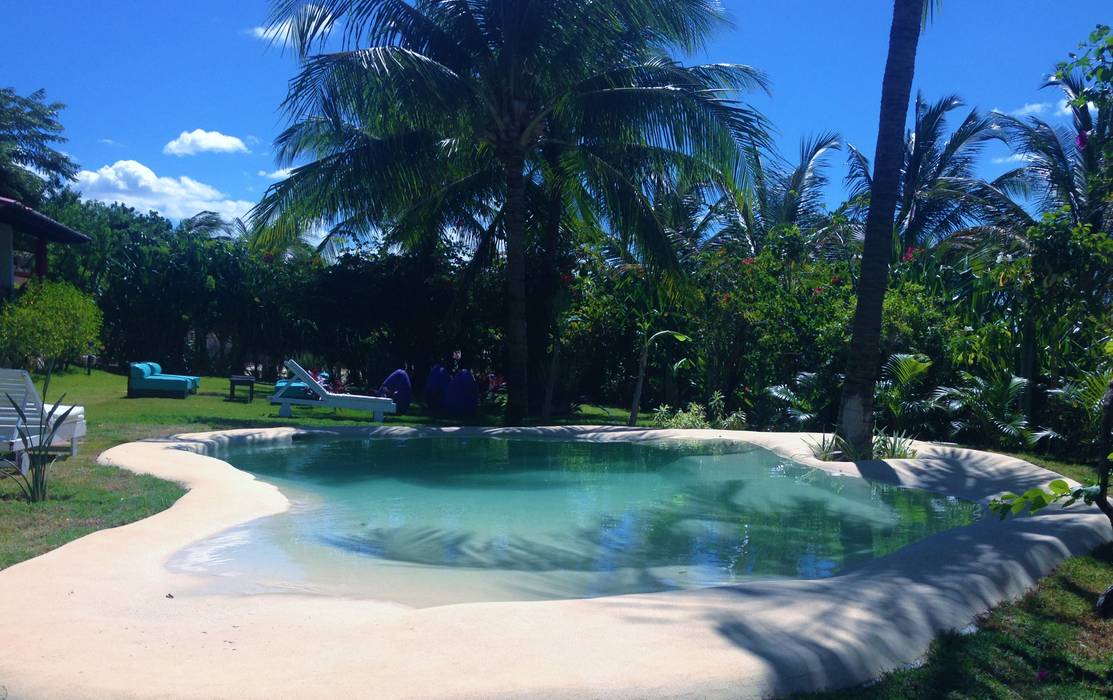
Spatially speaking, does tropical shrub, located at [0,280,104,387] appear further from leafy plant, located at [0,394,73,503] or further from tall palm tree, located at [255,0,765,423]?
leafy plant, located at [0,394,73,503]

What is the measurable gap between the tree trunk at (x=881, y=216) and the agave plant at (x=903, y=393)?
2.46m

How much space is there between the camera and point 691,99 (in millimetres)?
14008

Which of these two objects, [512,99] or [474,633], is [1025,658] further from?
[512,99]

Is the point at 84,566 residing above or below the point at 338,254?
below

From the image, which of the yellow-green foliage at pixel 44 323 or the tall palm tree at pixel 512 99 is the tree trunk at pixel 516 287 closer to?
the tall palm tree at pixel 512 99

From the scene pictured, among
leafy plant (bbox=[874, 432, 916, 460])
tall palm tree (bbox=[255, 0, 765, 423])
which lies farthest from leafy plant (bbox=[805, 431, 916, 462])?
tall palm tree (bbox=[255, 0, 765, 423])

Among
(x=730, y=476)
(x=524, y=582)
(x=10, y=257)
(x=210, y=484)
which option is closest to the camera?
(x=524, y=582)

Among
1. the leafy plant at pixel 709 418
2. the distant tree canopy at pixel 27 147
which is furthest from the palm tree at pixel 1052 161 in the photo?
the distant tree canopy at pixel 27 147

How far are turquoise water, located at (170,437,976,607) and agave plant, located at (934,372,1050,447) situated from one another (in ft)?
9.72

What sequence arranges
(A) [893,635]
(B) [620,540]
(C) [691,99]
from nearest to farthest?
(A) [893,635] < (B) [620,540] < (C) [691,99]

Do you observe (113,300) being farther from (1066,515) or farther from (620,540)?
(1066,515)

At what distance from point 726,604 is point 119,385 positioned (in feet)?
66.7

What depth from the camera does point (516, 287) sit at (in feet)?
51.4

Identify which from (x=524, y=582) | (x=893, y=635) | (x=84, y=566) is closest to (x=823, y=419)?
(x=524, y=582)
